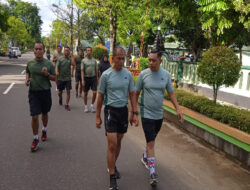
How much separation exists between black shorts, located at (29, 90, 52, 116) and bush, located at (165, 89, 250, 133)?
3.66 metres

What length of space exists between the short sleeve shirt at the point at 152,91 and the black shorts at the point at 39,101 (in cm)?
201

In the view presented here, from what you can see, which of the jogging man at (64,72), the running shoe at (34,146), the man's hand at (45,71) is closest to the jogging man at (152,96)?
the man's hand at (45,71)

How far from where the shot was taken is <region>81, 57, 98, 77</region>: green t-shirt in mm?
8184

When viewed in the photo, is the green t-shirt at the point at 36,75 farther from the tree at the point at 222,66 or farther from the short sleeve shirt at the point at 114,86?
the tree at the point at 222,66

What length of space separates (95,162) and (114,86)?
152cm

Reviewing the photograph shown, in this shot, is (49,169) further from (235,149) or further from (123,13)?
(123,13)

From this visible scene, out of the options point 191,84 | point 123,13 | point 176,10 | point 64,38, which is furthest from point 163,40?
point 64,38

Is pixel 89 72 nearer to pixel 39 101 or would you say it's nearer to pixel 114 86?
pixel 39 101

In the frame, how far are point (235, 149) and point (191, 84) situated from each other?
8738 millimetres

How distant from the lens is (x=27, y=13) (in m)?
110

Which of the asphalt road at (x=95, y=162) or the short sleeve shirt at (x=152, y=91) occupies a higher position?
the short sleeve shirt at (x=152, y=91)

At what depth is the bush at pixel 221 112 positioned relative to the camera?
537 cm

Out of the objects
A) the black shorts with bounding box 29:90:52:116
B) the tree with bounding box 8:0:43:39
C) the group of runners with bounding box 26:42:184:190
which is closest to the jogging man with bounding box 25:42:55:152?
the black shorts with bounding box 29:90:52:116

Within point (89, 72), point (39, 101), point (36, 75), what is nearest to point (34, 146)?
point (39, 101)
